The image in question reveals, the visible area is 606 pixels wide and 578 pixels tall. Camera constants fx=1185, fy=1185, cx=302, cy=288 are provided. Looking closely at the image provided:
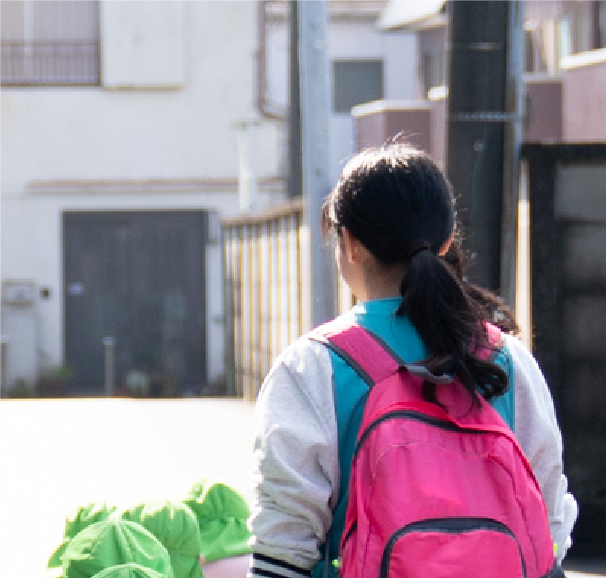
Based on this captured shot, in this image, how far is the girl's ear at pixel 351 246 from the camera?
6.89 feet

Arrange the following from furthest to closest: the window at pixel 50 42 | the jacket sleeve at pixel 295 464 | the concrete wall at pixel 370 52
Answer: the concrete wall at pixel 370 52
the window at pixel 50 42
the jacket sleeve at pixel 295 464

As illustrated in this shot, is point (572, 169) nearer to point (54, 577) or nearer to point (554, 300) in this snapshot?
point (554, 300)

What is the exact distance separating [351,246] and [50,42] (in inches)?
709

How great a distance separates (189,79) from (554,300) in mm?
14419

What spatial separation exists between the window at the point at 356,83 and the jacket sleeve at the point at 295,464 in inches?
746

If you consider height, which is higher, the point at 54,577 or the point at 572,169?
the point at 572,169

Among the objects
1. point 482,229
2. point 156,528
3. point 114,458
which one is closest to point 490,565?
point 156,528

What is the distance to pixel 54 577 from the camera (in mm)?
3229

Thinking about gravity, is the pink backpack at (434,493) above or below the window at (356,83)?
below

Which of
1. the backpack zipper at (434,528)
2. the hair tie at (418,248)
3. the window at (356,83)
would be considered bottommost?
the backpack zipper at (434,528)

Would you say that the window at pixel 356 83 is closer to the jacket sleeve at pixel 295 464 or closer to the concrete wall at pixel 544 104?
the concrete wall at pixel 544 104

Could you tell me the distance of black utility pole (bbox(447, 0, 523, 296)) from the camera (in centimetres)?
483

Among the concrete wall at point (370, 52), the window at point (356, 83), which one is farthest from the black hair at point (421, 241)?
the window at point (356, 83)

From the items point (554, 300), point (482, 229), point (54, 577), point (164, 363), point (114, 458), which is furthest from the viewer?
point (164, 363)
